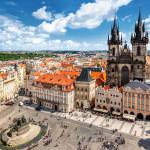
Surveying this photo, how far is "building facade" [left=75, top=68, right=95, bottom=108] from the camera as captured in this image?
82750 mm

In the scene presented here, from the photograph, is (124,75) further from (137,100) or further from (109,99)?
(137,100)

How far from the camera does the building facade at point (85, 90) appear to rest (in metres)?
82.8

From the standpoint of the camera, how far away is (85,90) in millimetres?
83562

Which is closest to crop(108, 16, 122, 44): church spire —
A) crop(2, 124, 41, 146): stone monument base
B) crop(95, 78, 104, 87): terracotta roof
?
crop(95, 78, 104, 87): terracotta roof

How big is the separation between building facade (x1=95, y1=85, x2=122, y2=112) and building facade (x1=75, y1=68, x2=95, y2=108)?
441cm

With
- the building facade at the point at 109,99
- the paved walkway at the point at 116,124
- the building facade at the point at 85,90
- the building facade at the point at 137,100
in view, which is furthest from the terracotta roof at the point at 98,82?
the paved walkway at the point at 116,124

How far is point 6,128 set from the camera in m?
66.2

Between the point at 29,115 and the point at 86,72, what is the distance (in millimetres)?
38508

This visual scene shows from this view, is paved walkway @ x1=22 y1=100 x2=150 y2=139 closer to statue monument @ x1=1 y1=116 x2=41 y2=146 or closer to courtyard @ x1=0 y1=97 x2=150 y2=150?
courtyard @ x1=0 y1=97 x2=150 y2=150

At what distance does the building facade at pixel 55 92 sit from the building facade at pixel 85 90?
3.42 meters

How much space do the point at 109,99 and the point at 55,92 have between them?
29725 mm

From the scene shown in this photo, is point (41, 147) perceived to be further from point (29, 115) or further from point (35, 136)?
point (29, 115)

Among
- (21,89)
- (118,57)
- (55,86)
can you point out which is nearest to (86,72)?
(55,86)

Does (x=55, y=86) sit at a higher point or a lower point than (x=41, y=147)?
higher
